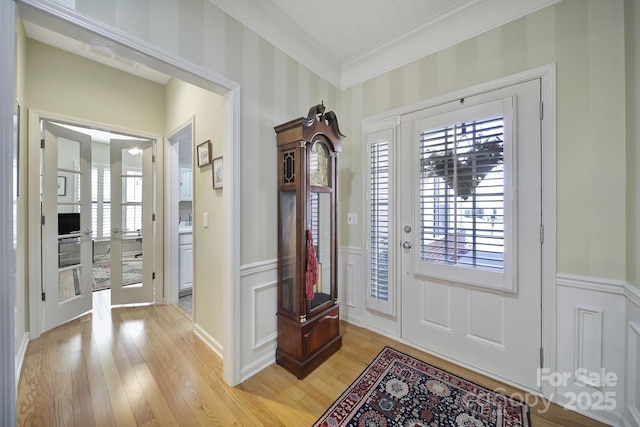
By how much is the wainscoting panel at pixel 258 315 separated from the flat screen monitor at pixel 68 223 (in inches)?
102

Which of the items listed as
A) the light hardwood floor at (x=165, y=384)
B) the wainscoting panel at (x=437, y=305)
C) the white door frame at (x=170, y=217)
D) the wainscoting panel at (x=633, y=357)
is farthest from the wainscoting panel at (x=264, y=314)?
the wainscoting panel at (x=633, y=357)

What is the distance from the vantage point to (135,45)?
1.30 m

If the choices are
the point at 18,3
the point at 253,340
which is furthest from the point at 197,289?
the point at 18,3

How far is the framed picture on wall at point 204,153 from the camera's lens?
2361mm

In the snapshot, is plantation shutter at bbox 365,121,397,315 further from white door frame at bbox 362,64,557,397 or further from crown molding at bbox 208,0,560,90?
white door frame at bbox 362,64,557,397

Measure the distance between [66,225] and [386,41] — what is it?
406cm

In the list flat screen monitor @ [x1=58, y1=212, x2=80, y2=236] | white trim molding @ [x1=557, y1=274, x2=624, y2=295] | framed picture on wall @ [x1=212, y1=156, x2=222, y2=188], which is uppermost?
framed picture on wall @ [x1=212, y1=156, x2=222, y2=188]

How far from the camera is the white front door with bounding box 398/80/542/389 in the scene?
168 cm

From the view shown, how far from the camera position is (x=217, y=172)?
226cm

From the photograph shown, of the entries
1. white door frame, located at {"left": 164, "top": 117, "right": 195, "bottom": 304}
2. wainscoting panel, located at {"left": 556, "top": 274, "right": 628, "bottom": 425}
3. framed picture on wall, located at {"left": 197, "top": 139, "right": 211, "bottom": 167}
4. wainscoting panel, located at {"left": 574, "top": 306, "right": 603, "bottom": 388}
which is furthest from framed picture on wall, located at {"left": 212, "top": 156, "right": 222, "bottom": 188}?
wainscoting panel, located at {"left": 574, "top": 306, "right": 603, "bottom": 388}

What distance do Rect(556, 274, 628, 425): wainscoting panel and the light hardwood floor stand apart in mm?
121

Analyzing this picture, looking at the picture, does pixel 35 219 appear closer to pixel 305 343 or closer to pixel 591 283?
pixel 305 343

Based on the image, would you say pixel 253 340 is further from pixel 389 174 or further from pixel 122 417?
pixel 389 174

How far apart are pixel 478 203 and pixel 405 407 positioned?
151cm
